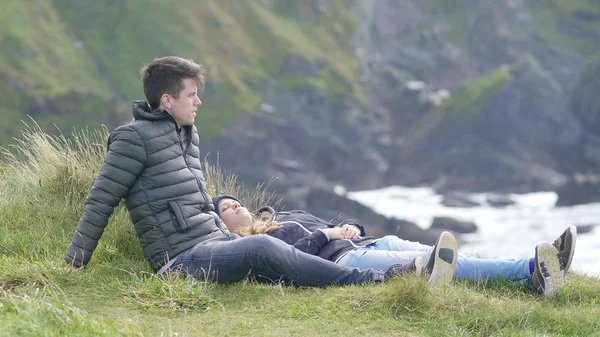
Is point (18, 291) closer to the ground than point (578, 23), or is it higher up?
closer to the ground

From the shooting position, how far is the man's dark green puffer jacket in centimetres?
761

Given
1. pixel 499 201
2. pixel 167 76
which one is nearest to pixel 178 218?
pixel 167 76

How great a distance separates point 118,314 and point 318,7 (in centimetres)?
17407

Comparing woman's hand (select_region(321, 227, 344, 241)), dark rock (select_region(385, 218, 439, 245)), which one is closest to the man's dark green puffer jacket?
woman's hand (select_region(321, 227, 344, 241))

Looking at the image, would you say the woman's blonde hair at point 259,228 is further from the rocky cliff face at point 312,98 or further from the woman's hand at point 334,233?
the rocky cliff face at point 312,98

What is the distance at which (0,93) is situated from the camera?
11500 centimetres

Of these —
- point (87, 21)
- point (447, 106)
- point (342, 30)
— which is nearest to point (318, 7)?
point (342, 30)

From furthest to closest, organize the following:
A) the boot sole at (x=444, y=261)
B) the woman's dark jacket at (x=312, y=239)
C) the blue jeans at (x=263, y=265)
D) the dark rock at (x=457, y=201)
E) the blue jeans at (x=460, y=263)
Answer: the dark rock at (x=457, y=201) → the woman's dark jacket at (x=312, y=239) → the blue jeans at (x=460, y=263) → the blue jeans at (x=263, y=265) → the boot sole at (x=444, y=261)

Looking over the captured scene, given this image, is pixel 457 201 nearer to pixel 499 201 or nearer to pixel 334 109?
pixel 499 201

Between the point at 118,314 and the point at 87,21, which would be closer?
the point at 118,314

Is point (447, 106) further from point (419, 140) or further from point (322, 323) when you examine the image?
point (322, 323)

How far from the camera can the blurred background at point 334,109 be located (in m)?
115

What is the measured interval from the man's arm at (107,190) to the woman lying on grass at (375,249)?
1519 mm

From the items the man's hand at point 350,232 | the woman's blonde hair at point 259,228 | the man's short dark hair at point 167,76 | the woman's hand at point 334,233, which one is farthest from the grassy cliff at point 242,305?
the man's short dark hair at point 167,76
